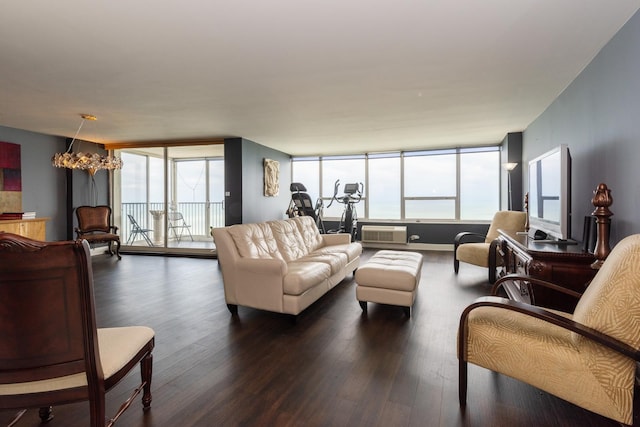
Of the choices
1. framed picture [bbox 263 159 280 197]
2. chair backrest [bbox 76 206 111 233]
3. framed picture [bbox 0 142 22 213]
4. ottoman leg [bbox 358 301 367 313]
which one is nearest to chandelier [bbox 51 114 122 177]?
framed picture [bbox 0 142 22 213]


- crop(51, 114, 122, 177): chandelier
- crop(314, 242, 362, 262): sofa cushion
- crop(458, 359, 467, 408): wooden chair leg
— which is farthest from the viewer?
crop(51, 114, 122, 177): chandelier

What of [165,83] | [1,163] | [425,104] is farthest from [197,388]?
[1,163]

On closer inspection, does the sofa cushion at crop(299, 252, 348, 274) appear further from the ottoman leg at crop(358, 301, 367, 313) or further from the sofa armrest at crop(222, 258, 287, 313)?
the sofa armrest at crop(222, 258, 287, 313)

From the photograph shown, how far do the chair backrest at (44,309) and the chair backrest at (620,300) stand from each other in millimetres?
1983

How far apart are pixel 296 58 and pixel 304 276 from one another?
1.80m

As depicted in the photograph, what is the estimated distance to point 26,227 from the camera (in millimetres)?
4590

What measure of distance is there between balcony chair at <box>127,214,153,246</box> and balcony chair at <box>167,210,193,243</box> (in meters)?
0.56

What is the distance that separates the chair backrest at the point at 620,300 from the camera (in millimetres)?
1258

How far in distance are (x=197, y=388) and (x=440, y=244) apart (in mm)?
5974

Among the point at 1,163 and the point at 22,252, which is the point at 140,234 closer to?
the point at 1,163

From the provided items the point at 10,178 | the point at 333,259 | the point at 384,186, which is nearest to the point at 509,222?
the point at 333,259

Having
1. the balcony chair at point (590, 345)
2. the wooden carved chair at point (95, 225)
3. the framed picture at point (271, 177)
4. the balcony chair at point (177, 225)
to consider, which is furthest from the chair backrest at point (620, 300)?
the balcony chair at point (177, 225)

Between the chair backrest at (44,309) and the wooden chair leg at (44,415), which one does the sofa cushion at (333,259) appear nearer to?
the wooden chair leg at (44,415)

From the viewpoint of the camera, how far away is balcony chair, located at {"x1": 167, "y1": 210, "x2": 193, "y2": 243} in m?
7.56
